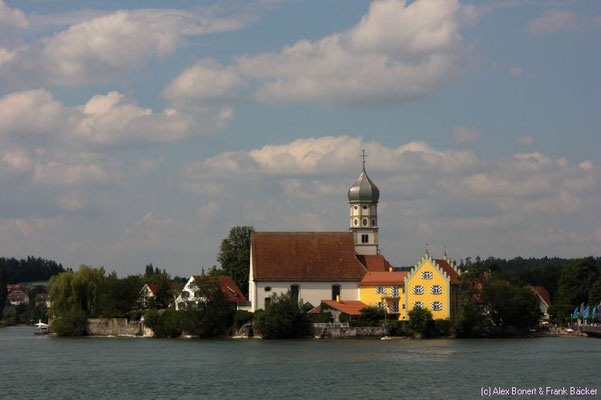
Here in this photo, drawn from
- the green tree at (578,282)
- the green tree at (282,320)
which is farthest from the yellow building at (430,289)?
the green tree at (578,282)

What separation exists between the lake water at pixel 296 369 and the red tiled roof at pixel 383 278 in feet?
31.1

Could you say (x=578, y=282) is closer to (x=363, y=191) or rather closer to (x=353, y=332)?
(x=363, y=191)

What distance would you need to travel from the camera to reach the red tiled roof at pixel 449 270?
290ft

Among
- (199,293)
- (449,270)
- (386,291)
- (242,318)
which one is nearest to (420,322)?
(386,291)

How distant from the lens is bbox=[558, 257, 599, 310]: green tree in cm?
10625

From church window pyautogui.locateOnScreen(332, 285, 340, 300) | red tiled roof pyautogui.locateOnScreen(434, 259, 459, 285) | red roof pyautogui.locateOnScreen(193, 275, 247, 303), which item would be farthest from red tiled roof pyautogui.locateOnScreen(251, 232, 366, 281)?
red tiled roof pyautogui.locateOnScreen(434, 259, 459, 285)

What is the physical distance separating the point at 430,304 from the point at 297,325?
11.2m

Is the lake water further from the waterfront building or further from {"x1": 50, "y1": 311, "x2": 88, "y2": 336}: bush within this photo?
{"x1": 50, "y1": 311, "x2": 88, "y2": 336}: bush

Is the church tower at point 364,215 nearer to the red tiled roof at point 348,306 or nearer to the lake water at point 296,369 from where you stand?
the red tiled roof at point 348,306

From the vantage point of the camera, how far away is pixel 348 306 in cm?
8825

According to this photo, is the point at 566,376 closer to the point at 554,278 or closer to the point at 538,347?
the point at 538,347

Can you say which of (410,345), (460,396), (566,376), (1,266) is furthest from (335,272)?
(1,266)

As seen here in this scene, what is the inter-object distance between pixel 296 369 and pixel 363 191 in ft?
143

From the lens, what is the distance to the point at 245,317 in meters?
87.8
